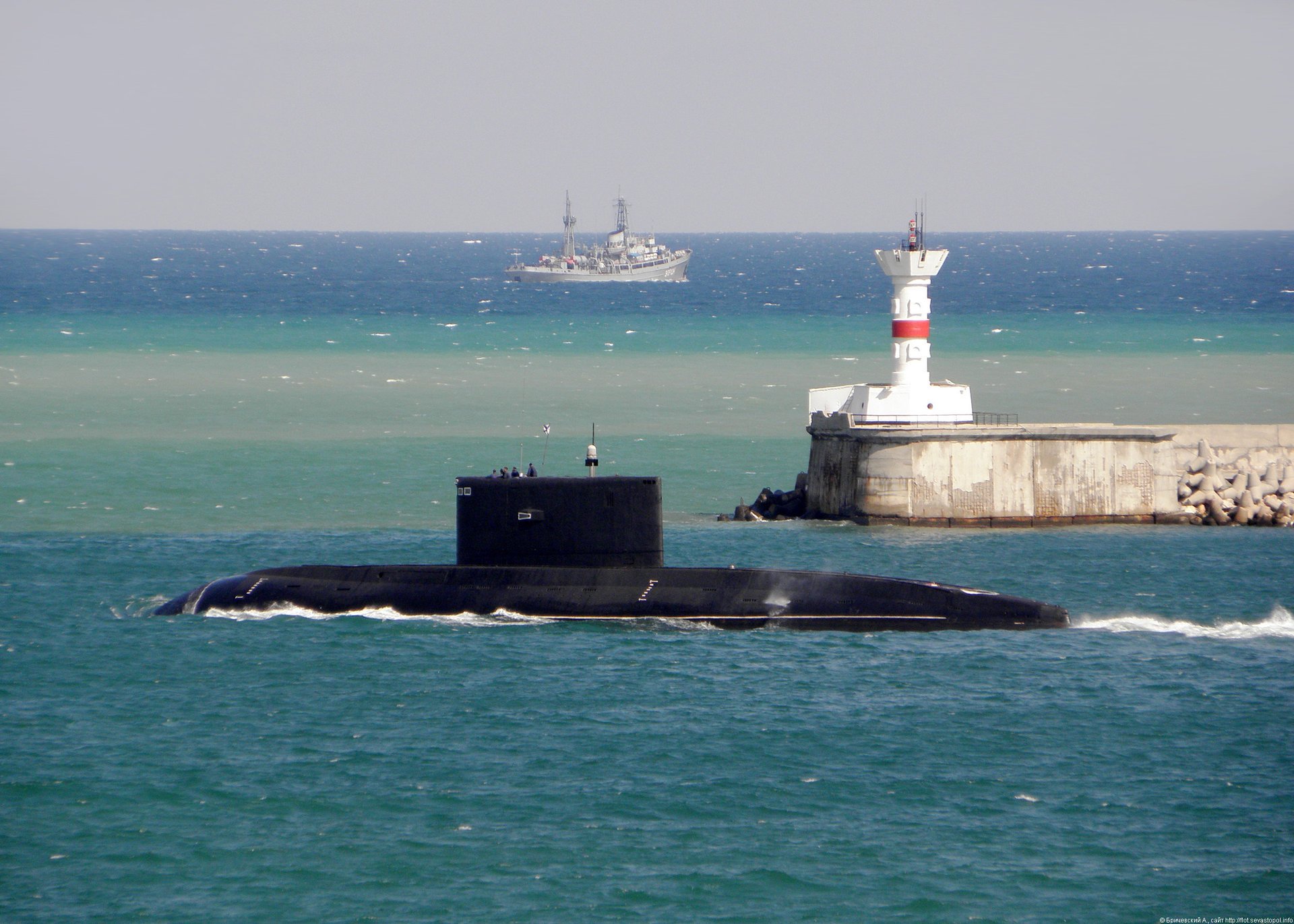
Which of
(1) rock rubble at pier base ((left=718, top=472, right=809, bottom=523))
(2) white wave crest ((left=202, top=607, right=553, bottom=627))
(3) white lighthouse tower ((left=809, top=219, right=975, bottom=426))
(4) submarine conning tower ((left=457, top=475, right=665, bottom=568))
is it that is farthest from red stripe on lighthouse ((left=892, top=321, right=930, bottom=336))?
(2) white wave crest ((left=202, top=607, right=553, bottom=627))

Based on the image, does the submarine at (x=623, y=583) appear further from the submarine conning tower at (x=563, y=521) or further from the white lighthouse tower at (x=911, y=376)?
the white lighthouse tower at (x=911, y=376)

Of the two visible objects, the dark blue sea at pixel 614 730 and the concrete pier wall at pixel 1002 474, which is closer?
the dark blue sea at pixel 614 730

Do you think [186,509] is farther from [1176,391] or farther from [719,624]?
[1176,391]

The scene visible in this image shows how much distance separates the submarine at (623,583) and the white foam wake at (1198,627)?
3.07 feet

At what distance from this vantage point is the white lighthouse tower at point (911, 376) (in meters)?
43.7

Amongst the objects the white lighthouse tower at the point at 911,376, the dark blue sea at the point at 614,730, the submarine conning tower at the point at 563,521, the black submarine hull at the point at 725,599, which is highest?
the white lighthouse tower at the point at 911,376

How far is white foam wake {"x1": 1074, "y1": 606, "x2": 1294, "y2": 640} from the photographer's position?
3219 cm

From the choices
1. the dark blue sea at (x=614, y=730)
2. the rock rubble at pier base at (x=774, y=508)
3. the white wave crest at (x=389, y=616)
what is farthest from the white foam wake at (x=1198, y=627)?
the rock rubble at pier base at (x=774, y=508)

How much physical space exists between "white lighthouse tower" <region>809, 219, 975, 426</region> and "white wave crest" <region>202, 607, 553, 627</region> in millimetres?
14365

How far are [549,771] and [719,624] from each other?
27.6 feet


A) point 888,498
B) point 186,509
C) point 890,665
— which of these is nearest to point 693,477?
point 888,498

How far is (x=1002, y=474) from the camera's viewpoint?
141 ft

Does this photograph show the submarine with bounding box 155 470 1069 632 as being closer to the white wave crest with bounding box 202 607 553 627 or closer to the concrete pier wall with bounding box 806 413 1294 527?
the white wave crest with bounding box 202 607 553 627

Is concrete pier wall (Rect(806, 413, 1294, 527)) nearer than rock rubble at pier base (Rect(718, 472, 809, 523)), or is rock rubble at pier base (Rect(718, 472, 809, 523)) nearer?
concrete pier wall (Rect(806, 413, 1294, 527))
